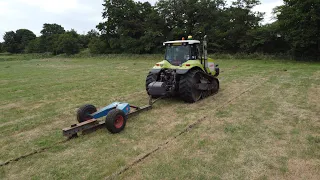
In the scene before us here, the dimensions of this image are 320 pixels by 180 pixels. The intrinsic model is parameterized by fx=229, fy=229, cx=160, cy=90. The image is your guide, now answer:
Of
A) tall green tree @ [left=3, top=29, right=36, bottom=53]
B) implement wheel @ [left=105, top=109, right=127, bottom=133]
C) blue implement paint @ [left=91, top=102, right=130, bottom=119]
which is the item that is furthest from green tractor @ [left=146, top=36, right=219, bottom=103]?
tall green tree @ [left=3, top=29, right=36, bottom=53]

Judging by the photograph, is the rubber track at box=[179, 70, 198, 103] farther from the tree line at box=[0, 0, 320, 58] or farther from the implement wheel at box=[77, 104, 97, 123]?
the tree line at box=[0, 0, 320, 58]

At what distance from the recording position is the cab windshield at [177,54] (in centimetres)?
770

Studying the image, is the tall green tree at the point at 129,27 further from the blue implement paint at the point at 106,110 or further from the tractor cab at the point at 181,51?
the blue implement paint at the point at 106,110

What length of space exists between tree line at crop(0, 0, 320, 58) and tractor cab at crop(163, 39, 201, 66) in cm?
1640

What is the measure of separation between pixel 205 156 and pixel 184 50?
4.54 meters

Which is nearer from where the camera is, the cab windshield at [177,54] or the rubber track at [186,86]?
the rubber track at [186,86]

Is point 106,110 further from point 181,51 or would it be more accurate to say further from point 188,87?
point 181,51

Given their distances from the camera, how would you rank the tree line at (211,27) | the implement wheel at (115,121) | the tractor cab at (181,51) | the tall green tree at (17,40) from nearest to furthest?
1. the implement wheel at (115,121)
2. the tractor cab at (181,51)
3. the tree line at (211,27)
4. the tall green tree at (17,40)

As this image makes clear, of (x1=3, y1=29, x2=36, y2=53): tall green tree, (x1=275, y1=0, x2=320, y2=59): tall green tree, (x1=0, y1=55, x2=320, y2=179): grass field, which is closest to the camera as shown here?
(x1=0, y1=55, x2=320, y2=179): grass field

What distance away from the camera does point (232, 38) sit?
3005cm

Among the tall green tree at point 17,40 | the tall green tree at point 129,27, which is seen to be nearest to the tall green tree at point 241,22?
the tall green tree at point 129,27

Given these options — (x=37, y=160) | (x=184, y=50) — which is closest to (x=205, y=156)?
(x=37, y=160)

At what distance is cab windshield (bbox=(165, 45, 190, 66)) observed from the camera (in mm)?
7695

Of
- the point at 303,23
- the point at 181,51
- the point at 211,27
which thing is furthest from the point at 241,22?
the point at 181,51
